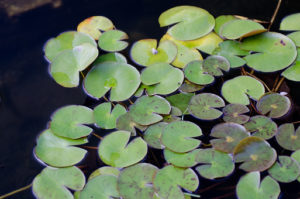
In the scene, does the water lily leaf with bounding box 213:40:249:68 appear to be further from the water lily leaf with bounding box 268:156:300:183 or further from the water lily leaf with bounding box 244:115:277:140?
the water lily leaf with bounding box 268:156:300:183

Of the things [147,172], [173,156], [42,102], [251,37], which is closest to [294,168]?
[173,156]

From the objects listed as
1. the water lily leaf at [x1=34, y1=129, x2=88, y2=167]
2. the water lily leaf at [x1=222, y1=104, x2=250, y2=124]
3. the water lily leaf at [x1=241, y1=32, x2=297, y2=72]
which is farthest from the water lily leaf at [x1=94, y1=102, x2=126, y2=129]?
the water lily leaf at [x1=241, y1=32, x2=297, y2=72]

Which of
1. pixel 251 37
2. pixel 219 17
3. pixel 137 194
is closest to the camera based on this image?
pixel 137 194

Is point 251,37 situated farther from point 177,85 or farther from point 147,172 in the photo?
point 147,172

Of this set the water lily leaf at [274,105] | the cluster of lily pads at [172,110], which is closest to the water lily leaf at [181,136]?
the cluster of lily pads at [172,110]

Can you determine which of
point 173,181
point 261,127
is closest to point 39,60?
point 173,181

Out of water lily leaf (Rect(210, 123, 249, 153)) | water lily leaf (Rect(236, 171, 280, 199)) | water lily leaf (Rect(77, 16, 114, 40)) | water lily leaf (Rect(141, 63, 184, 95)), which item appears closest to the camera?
water lily leaf (Rect(236, 171, 280, 199))
